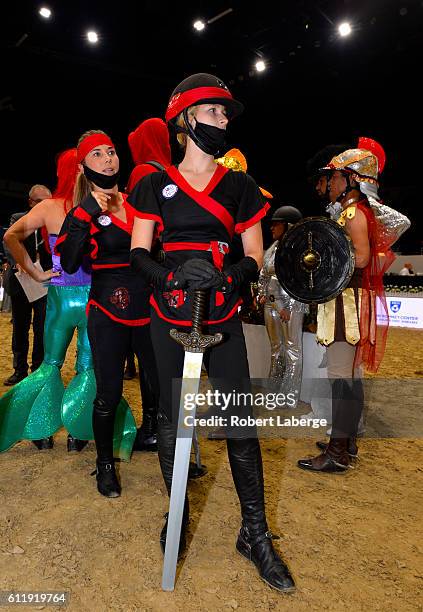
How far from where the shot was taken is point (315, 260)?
2914mm

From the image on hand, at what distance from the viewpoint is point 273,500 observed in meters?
2.62

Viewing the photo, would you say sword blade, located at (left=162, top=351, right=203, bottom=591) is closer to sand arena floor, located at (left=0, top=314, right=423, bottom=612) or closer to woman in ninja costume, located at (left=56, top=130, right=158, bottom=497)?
sand arena floor, located at (left=0, top=314, right=423, bottom=612)

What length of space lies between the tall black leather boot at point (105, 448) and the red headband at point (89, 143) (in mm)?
1480

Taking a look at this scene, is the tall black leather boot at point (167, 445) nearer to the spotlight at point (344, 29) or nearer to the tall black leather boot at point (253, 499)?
the tall black leather boot at point (253, 499)

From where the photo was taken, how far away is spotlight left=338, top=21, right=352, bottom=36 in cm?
949

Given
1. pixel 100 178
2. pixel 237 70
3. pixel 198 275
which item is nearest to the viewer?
pixel 198 275

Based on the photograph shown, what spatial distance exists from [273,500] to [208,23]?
1097cm

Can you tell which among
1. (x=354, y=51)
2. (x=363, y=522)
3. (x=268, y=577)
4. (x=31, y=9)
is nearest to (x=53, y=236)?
(x=268, y=577)

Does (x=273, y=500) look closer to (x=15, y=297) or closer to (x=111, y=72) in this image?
(x=15, y=297)

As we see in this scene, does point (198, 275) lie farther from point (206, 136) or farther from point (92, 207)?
point (92, 207)

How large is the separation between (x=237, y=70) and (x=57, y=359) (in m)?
11.4

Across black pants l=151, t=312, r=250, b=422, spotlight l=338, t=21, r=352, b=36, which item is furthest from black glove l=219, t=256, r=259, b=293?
spotlight l=338, t=21, r=352, b=36

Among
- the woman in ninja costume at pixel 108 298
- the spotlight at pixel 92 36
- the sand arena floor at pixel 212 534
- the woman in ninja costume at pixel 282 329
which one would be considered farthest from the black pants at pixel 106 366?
the spotlight at pixel 92 36

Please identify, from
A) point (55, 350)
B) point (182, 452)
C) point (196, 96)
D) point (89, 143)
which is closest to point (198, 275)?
point (182, 452)
